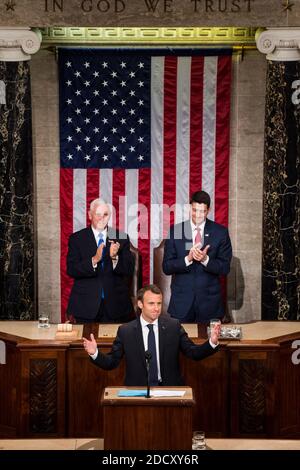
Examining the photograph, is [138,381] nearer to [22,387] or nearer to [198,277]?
[22,387]

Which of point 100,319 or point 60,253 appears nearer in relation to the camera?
point 100,319

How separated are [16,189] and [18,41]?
152cm

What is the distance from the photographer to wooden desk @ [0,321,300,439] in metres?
9.22

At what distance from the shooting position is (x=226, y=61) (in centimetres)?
1153

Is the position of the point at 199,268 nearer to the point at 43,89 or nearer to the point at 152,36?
the point at 152,36

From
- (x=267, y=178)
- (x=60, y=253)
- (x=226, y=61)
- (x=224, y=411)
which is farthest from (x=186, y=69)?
(x=224, y=411)

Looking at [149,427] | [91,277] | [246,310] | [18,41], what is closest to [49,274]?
[91,277]

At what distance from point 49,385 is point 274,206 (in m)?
3.16

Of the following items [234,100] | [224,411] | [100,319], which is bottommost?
[224,411]

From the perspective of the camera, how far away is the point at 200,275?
10.2 m

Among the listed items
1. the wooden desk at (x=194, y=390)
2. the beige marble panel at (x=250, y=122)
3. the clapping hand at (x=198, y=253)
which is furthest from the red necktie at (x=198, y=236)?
the beige marble panel at (x=250, y=122)

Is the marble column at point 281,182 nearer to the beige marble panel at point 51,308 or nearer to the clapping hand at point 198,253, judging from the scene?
the clapping hand at point 198,253

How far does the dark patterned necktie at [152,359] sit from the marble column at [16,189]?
3.07m

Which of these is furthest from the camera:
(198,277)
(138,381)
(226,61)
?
(226,61)
